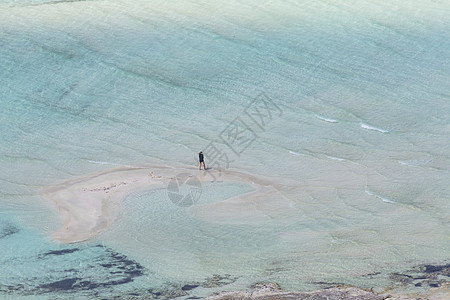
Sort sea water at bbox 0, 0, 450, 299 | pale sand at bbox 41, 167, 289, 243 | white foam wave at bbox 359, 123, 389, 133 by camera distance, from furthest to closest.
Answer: white foam wave at bbox 359, 123, 389, 133, pale sand at bbox 41, 167, 289, 243, sea water at bbox 0, 0, 450, 299

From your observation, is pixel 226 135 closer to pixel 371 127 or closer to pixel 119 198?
pixel 371 127

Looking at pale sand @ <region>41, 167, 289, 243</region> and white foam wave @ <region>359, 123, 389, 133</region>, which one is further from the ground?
white foam wave @ <region>359, 123, 389, 133</region>

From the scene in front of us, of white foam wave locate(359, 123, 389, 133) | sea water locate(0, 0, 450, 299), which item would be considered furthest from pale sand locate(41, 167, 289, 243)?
white foam wave locate(359, 123, 389, 133)

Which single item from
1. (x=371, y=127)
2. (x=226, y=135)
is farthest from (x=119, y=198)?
(x=371, y=127)

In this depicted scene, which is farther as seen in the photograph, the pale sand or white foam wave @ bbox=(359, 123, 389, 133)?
white foam wave @ bbox=(359, 123, 389, 133)

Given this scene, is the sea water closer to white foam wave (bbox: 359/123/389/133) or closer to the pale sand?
white foam wave (bbox: 359/123/389/133)

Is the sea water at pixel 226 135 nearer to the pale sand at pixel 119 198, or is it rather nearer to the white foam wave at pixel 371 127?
the white foam wave at pixel 371 127
